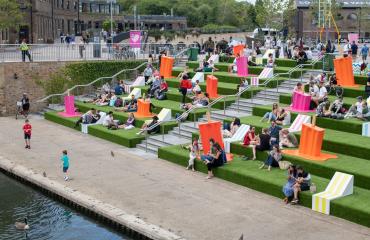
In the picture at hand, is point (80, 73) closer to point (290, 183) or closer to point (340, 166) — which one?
point (340, 166)

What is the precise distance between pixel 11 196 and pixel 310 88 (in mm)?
13428

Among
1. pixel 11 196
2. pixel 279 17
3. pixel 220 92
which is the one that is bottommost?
pixel 11 196

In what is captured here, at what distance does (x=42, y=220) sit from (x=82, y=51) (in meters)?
23.6

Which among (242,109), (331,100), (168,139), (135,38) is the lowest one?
(168,139)

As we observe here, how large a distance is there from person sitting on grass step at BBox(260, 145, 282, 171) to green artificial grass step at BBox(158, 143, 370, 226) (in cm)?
30

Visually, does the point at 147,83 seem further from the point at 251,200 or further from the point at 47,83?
the point at 251,200

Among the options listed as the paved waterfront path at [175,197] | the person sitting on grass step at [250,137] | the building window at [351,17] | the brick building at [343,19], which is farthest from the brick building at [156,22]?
the person sitting on grass step at [250,137]

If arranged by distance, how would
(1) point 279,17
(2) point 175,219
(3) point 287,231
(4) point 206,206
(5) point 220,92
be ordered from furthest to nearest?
1. (1) point 279,17
2. (5) point 220,92
3. (4) point 206,206
4. (2) point 175,219
5. (3) point 287,231

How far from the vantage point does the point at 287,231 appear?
50.5 feet

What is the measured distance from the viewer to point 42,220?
57.8 ft

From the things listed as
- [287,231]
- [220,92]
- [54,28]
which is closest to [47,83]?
[220,92]

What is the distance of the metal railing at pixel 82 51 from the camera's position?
37.1 metres

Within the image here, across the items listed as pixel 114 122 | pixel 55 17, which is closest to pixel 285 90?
pixel 114 122

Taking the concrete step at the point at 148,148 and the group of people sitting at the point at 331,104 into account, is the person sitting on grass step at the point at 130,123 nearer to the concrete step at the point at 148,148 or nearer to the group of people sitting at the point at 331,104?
the concrete step at the point at 148,148
